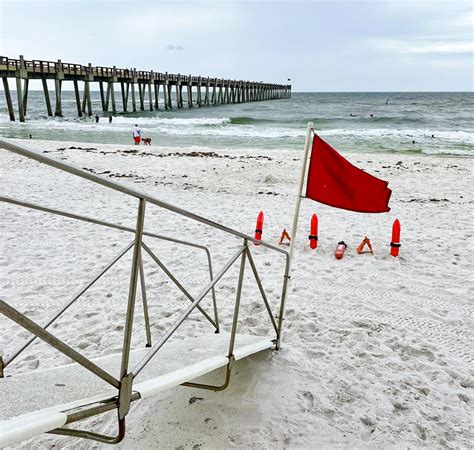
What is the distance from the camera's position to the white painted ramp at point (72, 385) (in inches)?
63.0

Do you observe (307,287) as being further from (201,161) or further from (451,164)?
(451,164)

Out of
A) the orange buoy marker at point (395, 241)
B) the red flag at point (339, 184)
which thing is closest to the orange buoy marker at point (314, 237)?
the orange buoy marker at point (395, 241)

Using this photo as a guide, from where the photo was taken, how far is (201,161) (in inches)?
586

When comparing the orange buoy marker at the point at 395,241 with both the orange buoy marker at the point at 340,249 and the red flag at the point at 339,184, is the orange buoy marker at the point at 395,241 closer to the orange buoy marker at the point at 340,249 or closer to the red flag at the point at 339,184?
the orange buoy marker at the point at 340,249

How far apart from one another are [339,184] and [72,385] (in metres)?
2.48

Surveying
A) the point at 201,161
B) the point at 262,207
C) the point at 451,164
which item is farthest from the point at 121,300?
the point at 451,164

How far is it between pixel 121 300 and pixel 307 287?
210cm

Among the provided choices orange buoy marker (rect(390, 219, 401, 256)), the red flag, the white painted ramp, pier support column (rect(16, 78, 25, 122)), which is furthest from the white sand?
pier support column (rect(16, 78, 25, 122))

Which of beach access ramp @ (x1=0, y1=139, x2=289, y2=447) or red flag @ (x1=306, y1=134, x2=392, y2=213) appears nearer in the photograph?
beach access ramp @ (x1=0, y1=139, x2=289, y2=447)

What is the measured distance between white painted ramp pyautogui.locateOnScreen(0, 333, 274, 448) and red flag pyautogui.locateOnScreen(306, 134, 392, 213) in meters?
1.34

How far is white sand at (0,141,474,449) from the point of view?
9.53ft

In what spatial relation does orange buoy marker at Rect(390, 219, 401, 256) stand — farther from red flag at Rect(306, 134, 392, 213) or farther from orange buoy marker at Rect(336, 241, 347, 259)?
red flag at Rect(306, 134, 392, 213)

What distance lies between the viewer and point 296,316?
177 inches

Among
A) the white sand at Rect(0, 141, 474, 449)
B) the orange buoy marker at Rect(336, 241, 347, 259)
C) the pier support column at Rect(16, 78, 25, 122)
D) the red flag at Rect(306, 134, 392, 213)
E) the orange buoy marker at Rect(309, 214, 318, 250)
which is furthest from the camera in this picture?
the pier support column at Rect(16, 78, 25, 122)
